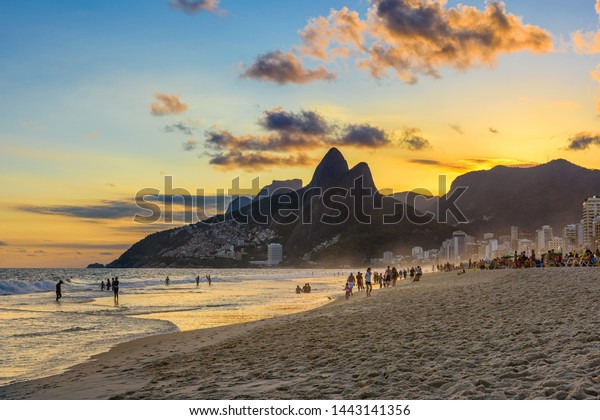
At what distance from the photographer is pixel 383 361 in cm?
1080

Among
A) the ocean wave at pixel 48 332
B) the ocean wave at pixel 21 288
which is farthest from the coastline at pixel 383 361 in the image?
the ocean wave at pixel 21 288

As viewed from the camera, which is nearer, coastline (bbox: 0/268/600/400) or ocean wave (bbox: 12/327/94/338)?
coastline (bbox: 0/268/600/400)

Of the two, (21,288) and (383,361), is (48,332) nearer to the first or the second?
(383,361)

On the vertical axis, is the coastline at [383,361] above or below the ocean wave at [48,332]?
above

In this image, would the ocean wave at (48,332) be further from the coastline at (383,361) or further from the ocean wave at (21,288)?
the ocean wave at (21,288)

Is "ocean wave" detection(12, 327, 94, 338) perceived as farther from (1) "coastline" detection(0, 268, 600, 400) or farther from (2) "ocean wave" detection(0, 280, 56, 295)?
(2) "ocean wave" detection(0, 280, 56, 295)

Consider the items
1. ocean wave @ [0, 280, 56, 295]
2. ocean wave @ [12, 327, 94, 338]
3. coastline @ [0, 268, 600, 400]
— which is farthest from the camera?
ocean wave @ [0, 280, 56, 295]

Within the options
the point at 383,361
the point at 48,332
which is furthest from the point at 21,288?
the point at 383,361

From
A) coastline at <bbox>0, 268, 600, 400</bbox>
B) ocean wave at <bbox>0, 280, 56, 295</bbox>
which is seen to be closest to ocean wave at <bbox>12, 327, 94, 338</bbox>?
coastline at <bbox>0, 268, 600, 400</bbox>

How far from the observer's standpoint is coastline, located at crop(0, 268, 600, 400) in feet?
27.8

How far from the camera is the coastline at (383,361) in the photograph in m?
8.46

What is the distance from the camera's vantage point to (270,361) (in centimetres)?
1252
